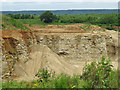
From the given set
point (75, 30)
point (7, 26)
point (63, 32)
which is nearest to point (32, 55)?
point (7, 26)

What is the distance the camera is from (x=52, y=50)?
103 feet

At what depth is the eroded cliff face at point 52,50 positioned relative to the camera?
2154 cm

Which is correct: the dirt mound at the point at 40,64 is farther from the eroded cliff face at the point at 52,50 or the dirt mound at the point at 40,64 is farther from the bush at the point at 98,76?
the bush at the point at 98,76

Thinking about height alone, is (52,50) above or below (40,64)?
above

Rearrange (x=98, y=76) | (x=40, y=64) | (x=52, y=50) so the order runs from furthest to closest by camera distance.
→ (x=52, y=50) < (x=40, y=64) < (x=98, y=76)

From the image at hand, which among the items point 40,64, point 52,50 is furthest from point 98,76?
point 52,50

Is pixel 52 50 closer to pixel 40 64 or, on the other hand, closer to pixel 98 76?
Result: pixel 40 64

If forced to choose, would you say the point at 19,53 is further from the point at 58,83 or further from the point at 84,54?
the point at 58,83

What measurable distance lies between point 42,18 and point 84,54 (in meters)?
14.5

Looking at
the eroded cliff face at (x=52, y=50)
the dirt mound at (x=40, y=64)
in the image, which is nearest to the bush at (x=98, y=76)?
the eroded cliff face at (x=52, y=50)

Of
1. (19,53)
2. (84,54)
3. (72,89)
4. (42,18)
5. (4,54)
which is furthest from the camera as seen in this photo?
(42,18)

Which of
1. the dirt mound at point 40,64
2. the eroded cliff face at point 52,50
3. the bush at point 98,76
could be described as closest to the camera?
the bush at point 98,76

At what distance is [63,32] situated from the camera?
32625 millimetres

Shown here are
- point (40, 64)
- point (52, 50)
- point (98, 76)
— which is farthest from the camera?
point (52, 50)
